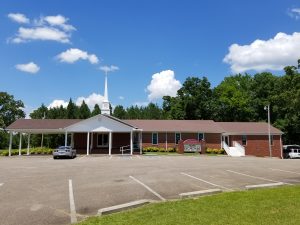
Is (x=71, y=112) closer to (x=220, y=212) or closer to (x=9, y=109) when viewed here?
(x=9, y=109)

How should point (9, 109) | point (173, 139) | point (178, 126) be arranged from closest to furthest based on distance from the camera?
point (173, 139), point (178, 126), point (9, 109)

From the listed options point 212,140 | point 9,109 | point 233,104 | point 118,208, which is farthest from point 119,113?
point 118,208

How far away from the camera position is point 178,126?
166ft

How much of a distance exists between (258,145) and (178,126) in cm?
1174

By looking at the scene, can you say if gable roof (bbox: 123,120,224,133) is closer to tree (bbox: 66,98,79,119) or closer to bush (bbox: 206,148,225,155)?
bush (bbox: 206,148,225,155)

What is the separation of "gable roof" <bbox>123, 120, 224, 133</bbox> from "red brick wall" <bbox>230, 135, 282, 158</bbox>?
3966 millimetres

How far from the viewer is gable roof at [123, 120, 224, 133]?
48.8 meters

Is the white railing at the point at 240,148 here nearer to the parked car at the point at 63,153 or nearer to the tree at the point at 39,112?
the parked car at the point at 63,153

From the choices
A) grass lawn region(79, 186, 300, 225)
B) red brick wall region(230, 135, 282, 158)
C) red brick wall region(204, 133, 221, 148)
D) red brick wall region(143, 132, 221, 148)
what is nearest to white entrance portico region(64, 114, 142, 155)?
red brick wall region(143, 132, 221, 148)

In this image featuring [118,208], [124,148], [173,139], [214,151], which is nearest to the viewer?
[118,208]

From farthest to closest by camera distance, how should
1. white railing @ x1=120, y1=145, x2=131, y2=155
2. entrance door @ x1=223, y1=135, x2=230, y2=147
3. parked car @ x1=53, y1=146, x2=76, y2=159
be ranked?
entrance door @ x1=223, y1=135, x2=230, y2=147
white railing @ x1=120, y1=145, x2=131, y2=155
parked car @ x1=53, y1=146, x2=76, y2=159

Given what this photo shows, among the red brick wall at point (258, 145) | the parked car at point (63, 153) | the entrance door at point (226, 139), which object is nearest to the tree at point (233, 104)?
the entrance door at point (226, 139)

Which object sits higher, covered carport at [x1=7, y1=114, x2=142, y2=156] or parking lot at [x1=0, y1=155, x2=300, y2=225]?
covered carport at [x1=7, y1=114, x2=142, y2=156]

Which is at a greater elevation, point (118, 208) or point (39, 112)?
point (39, 112)
